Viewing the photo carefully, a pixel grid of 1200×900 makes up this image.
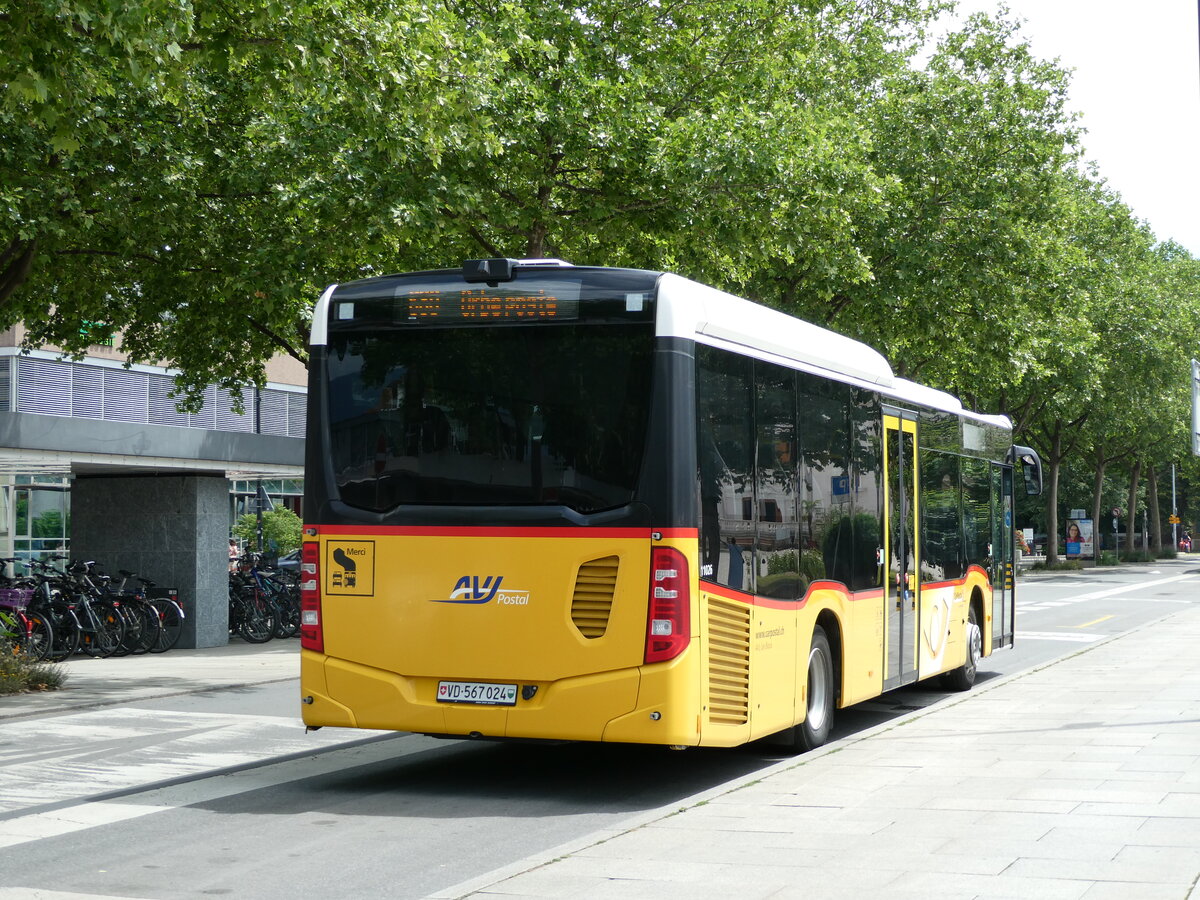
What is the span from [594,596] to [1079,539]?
75.5 meters

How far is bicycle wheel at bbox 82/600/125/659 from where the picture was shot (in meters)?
20.3

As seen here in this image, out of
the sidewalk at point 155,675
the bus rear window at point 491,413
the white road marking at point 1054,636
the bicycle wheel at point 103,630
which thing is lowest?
the sidewalk at point 155,675

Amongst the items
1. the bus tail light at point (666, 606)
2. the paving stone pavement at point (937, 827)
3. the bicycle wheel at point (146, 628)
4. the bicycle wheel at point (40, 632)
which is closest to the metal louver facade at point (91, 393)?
the bicycle wheel at point (146, 628)

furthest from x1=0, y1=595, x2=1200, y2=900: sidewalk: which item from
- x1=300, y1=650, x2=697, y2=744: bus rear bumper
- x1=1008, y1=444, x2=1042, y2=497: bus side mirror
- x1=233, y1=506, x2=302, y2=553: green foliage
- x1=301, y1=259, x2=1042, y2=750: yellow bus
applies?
x1=233, y1=506, x2=302, y2=553: green foliage

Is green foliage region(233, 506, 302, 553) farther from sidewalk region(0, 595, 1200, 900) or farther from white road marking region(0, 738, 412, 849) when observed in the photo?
sidewalk region(0, 595, 1200, 900)

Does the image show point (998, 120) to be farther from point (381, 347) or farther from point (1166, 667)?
point (381, 347)

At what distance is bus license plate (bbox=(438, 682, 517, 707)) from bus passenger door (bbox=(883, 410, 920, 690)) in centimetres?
450

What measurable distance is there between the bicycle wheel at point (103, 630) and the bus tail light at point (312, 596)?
12.1m

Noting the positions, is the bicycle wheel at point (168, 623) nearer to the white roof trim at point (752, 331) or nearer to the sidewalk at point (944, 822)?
the sidewalk at point (944, 822)

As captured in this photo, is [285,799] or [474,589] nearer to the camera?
[474,589]

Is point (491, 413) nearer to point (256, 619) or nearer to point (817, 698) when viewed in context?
point (817, 698)

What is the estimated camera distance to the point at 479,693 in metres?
8.87

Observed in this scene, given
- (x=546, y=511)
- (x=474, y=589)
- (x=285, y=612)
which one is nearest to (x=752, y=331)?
Answer: (x=546, y=511)

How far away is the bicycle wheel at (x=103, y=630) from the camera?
2028 cm
